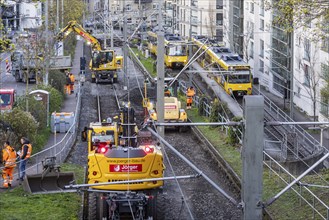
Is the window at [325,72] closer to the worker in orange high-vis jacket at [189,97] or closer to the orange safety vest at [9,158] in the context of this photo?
the worker in orange high-vis jacket at [189,97]

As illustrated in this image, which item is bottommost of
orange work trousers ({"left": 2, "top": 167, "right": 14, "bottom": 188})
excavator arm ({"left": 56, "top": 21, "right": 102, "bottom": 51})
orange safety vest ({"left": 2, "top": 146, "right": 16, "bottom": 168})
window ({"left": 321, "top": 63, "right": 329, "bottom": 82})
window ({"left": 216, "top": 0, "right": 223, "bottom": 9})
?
orange work trousers ({"left": 2, "top": 167, "right": 14, "bottom": 188})

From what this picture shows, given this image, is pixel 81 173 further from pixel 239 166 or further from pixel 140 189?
pixel 140 189

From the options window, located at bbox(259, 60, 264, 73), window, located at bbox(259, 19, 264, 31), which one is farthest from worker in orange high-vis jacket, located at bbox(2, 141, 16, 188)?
window, located at bbox(259, 19, 264, 31)

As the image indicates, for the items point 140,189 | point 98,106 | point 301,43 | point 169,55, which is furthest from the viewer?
point 169,55

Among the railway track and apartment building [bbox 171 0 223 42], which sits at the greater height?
apartment building [bbox 171 0 223 42]

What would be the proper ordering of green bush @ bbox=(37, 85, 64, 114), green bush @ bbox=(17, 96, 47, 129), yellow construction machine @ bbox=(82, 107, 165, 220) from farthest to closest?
green bush @ bbox=(37, 85, 64, 114), green bush @ bbox=(17, 96, 47, 129), yellow construction machine @ bbox=(82, 107, 165, 220)

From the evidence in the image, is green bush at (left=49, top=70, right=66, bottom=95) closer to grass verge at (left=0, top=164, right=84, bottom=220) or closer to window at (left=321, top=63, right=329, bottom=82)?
window at (left=321, top=63, right=329, bottom=82)

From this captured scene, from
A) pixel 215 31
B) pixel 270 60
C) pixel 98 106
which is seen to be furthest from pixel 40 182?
pixel 215 31

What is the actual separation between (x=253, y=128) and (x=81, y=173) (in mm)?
14007

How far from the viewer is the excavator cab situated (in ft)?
72.2

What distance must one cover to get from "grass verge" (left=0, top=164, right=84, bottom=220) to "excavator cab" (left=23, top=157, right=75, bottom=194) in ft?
0.98

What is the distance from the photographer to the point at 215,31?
261ft

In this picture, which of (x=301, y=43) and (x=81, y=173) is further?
(x=301, y=43)

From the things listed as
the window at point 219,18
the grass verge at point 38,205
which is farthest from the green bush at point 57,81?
the window at point 219,18
